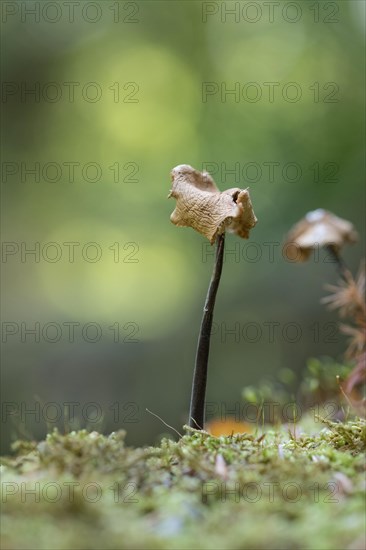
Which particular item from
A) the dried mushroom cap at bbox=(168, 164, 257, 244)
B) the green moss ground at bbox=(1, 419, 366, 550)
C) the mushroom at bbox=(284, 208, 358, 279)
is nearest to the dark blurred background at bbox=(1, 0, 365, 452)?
the mushroom at bbox=(284, 208, 358, 279)

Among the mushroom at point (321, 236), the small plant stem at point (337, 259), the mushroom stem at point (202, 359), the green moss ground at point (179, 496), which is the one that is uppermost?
the mushroom at point (321, 236)

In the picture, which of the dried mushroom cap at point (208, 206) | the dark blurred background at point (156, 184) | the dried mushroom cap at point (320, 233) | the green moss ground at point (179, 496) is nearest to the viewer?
the green moss ground at point (179, 496)

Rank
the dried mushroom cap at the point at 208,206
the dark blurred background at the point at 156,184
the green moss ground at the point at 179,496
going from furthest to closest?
the dark blurred background at the point at 156,184 → the dried mushroom cap at the point at 208,206 → the green moss ground at the point at 179,496

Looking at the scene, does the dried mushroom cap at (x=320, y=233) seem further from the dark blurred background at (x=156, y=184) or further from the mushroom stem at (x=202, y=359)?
the dark blurred background at (x=156, y=184)

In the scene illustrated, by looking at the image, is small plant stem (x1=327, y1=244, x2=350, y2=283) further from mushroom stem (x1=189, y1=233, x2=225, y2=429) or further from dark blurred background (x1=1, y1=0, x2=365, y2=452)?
dark blurred background (x1=1, y1=0, x2=365, y2=452)

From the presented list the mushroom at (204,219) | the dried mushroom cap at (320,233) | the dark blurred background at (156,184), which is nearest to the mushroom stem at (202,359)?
the mushroom at (204,219)

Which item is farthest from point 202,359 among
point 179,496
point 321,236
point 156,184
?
point 156,184

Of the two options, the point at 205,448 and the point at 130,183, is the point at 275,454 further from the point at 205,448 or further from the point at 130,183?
the point at 130,183

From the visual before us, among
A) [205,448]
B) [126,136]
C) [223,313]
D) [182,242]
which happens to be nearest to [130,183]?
[126,136]
